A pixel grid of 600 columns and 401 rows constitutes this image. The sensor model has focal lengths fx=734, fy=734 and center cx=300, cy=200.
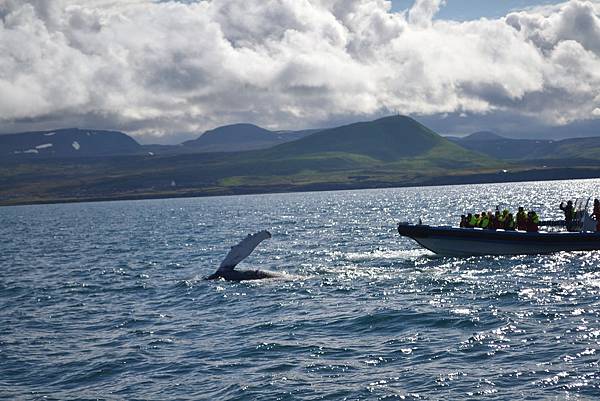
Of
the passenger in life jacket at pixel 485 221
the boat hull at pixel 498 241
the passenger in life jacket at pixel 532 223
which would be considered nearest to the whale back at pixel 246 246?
the boat hull at pixel 498 241

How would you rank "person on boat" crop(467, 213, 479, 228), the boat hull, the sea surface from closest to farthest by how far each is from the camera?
the sea surface
the boat hull
"person on boat" crop(467, 213, 479, 228)

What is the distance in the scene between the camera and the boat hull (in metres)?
40.6

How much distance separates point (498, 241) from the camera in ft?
134

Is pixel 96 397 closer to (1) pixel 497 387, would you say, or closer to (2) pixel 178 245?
(1) pixel 497 387

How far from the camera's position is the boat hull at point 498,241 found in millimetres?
40562

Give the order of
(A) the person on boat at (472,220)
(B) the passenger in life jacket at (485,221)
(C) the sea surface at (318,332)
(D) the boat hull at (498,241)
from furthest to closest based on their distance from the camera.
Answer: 1. (A) the person on boat at (472,220)
2. (B) the passenger in life jacket at (485,221)
3. (D) the boat hull at (498,241)
4. (C) the sea surface at (318,332)

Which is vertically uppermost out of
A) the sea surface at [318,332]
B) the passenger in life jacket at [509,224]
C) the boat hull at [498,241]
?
the passenger in life jacket at [509,224]

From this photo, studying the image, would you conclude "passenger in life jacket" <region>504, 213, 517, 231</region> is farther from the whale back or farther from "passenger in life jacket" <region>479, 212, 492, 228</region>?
the whale back

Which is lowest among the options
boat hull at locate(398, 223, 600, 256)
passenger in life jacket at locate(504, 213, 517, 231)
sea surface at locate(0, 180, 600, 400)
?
sea surface at locate(0, 180, 600, 400)

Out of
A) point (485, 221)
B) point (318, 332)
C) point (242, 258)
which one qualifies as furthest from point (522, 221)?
point (318, 332)

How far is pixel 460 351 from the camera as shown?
19516mm

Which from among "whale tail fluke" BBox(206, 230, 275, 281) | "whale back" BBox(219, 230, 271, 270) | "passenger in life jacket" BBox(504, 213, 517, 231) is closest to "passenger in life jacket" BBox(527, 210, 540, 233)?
"passenger in life jacket" BBox(504, 213, 517, 231)

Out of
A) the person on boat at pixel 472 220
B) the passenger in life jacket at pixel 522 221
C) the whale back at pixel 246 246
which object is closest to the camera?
the whale back at pixel 246 246

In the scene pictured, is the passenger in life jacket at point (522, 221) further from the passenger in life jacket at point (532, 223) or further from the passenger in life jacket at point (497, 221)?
the passenger in life jacket at point (497, 221)
